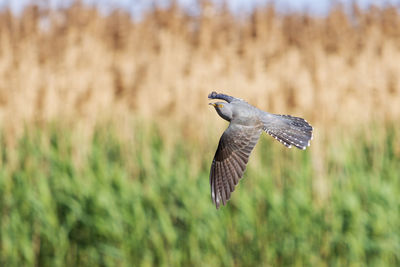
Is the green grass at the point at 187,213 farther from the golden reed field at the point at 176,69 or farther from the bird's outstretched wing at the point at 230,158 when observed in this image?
the bird's outstretched wing at the point at 230,158

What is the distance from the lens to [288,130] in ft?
4.12

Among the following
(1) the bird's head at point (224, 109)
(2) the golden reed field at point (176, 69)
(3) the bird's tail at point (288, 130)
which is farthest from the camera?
(2) the golden reed field at point (176, 69)

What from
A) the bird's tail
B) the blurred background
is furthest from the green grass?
the bird's tail

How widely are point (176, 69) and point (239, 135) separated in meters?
5.73

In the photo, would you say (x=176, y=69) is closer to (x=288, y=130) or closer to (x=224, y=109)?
(x=288, y=130)

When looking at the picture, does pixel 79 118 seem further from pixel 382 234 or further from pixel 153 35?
pixel 382 234

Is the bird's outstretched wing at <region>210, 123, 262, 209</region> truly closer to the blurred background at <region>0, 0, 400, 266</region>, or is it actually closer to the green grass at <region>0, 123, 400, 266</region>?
the blurred background at <region>0, 0, 400, 266</region>

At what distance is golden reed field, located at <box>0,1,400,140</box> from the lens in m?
6.62

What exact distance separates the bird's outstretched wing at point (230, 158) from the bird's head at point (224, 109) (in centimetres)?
4

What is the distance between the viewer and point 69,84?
716 cm

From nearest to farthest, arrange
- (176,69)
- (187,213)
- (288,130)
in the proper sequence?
(288,130) → (187,213) → (176,69)

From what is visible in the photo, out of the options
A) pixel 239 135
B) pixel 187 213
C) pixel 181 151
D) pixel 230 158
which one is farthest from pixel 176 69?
pixel 239 135

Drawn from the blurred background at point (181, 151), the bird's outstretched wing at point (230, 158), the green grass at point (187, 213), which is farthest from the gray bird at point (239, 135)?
the green grass at point (187, 213)

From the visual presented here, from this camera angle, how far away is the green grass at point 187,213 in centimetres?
632
